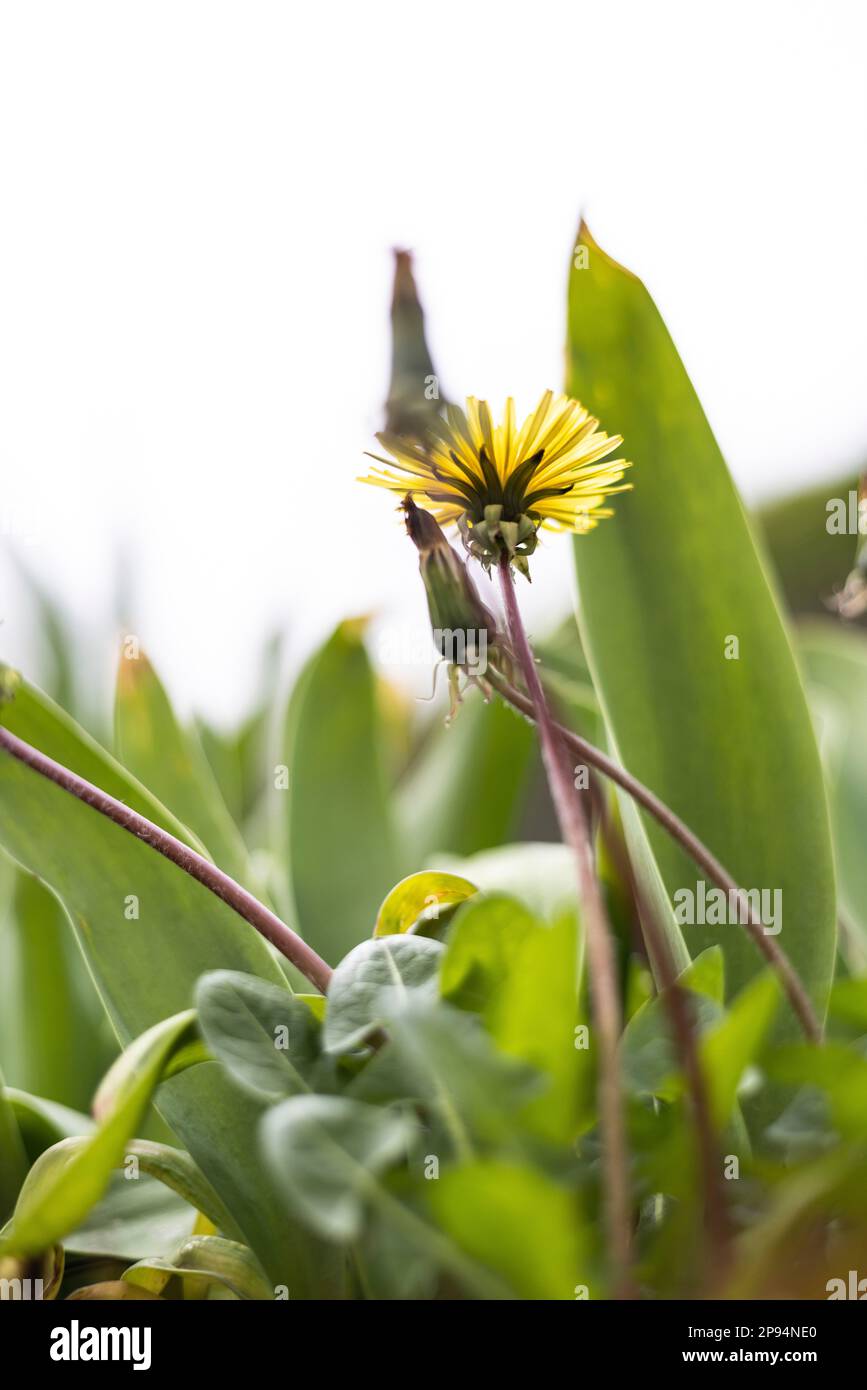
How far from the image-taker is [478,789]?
1.63ft

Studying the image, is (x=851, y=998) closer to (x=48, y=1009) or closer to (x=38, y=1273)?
(x=38, y=1273)

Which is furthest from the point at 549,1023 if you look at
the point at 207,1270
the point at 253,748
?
the point at 253,748

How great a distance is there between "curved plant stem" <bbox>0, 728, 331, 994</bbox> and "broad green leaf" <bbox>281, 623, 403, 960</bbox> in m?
0.14

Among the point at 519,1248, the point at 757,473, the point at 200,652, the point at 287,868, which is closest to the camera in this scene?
the point at 519,1248

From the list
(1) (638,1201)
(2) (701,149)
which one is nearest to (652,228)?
(2) (701,149)

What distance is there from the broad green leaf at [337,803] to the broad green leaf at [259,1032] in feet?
0.51

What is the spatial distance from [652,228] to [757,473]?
0.99 feet

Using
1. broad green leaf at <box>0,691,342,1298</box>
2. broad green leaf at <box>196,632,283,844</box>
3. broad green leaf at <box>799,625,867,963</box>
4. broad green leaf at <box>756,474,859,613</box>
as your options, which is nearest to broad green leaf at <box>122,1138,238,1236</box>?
broad green leaf at <box>0,691,342,1298</box>

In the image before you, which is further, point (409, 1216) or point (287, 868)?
point (287, 868)

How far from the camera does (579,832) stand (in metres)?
0.16

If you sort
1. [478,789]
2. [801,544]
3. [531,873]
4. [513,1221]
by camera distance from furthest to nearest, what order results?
[801,544]
[478,789]
[531,873]
[513,1221]

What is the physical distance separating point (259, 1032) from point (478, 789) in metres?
0.33
